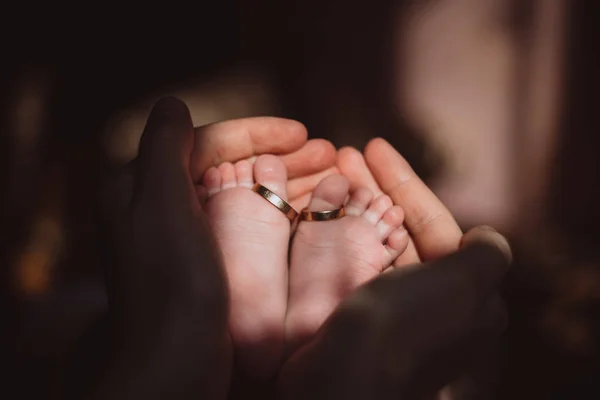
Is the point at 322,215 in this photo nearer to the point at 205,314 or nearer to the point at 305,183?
the point at 305,183

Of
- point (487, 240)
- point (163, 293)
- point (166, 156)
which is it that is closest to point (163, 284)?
point (163, 293)

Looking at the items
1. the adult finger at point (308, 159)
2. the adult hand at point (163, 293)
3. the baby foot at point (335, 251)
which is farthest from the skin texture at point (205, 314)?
the adult finger at point (308, 159)

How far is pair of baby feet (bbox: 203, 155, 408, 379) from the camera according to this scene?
24.5 inches

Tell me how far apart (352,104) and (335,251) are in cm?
92

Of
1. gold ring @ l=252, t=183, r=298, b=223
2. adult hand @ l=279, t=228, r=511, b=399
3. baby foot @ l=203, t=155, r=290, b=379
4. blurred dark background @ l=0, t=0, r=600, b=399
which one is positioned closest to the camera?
adult hand @ l=279, t=228, r=511, b=399

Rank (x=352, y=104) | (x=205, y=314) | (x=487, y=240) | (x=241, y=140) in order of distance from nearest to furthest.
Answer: (x=205, y=314) → (x=487, y=240) → (x=241, y=140) → (x=352, y=104)

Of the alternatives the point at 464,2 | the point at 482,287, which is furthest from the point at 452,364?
the point at 464,2

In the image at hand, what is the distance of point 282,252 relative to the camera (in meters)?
0.70

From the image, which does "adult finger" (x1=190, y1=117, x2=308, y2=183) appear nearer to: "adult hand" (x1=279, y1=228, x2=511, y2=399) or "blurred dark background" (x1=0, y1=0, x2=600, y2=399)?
"adult hand" (x1=279, y1=228, x2=511, y2=399)

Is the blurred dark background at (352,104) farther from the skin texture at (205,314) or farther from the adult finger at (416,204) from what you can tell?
the skin texture at (205,314)

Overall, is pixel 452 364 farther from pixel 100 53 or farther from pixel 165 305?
pixel 100 53

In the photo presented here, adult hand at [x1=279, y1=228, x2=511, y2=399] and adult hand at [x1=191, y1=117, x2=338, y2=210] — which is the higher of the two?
adult hand at [x1=191, y1=117, x2=338, y2=210]


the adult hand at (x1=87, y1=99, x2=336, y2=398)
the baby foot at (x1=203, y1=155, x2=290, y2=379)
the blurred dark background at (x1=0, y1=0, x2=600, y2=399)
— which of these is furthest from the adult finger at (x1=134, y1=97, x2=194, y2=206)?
the blurred dark background at (x1=0, y1=0, x2=600, y2=399)

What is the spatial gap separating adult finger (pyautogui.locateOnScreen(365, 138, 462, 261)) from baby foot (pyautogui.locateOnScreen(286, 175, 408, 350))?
3 centimetres
